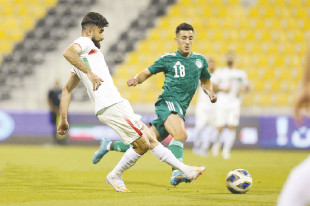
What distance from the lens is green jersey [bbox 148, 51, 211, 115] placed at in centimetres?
816

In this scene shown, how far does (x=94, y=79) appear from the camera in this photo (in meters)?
6.35

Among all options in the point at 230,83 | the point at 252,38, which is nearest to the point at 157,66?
the point at 230,83

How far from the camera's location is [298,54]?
22375 mm

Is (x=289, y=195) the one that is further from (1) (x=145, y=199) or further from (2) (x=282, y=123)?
(2) (x=282, y=123)

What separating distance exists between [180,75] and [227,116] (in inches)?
309

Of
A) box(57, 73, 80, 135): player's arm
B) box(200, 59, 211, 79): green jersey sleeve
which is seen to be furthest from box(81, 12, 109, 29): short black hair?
box(200, 59, 211, 79): green jersey sleeve

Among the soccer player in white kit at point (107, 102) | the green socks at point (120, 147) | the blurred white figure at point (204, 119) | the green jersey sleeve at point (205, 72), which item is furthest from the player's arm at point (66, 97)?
the blurred white figure at point (204, 119)

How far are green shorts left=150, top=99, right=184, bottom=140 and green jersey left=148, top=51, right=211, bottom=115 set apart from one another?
6 cm

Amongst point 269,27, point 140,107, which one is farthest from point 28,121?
point 269,27

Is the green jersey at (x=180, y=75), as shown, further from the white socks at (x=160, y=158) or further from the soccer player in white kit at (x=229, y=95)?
the soccer player in white kit at (x=229, y=95)

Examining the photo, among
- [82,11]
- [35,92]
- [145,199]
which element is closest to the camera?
[145,199]

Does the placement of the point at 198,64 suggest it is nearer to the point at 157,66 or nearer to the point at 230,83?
the point at 157,66

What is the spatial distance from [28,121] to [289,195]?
55.3 ft

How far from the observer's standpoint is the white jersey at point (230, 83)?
1558cm
